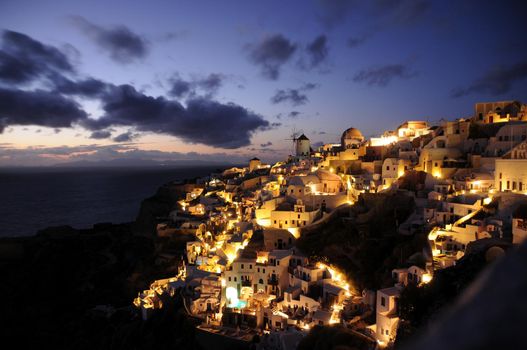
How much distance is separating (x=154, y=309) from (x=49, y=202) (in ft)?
290

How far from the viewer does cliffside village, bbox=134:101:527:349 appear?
21.9 meters

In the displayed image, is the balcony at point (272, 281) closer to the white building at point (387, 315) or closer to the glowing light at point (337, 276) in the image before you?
the glowing light at point (337, 276)

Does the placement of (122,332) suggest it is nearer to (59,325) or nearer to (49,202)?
(59,325)

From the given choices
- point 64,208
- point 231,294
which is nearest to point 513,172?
point 231,294

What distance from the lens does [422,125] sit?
154 feet

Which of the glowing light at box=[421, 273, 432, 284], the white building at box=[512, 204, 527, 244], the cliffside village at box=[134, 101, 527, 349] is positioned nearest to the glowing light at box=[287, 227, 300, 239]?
the cliffside village at box=[134, 101, 527, 349]

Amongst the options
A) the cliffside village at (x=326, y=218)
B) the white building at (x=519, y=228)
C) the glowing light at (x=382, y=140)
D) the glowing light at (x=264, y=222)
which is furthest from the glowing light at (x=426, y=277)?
the glowing light at (x=382, y=140)

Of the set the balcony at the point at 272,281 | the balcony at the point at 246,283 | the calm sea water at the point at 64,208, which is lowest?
the calm sea water at the point at 64,208

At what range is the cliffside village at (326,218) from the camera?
21922mm

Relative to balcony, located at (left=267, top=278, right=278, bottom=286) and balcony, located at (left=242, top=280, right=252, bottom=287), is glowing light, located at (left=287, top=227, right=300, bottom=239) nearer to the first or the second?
balcony, located at (left=267, top=278, right=278, bottom=286)

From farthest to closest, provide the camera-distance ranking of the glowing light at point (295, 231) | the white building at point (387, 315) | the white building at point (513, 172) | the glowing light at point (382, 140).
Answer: the glowing light at point (382, 140)
the glowing light at point (295, 231)
the white building at point (513, 172)
the white building at point (387, 315)

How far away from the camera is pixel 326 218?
110 feet

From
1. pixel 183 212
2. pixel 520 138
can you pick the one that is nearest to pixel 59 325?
pixel 183 212

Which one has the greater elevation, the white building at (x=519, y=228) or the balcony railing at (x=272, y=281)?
the white building at (x=519, y=228)
